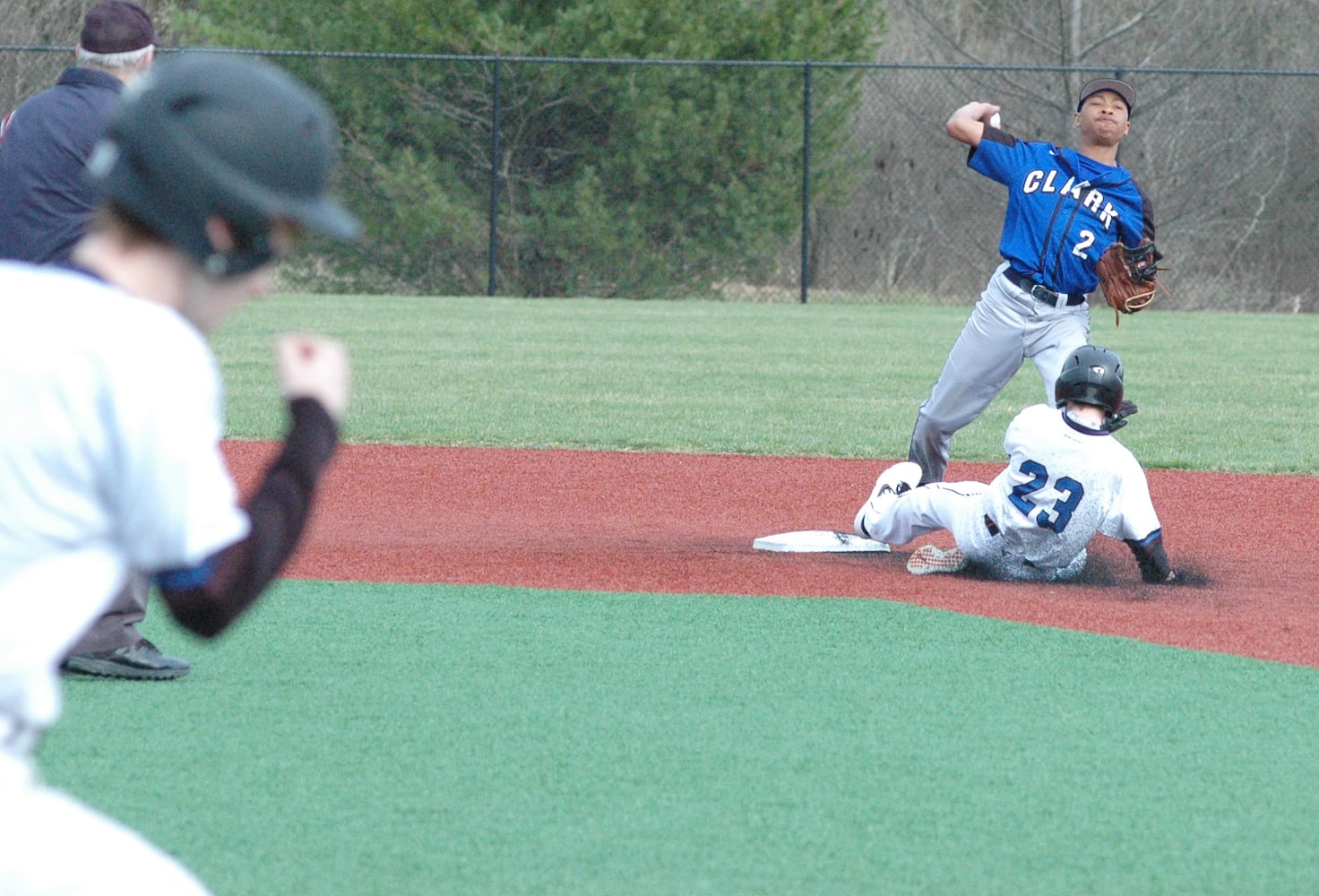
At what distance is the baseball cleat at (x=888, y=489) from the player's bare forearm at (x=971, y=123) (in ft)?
4.88

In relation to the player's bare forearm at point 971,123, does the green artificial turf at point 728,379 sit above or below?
below

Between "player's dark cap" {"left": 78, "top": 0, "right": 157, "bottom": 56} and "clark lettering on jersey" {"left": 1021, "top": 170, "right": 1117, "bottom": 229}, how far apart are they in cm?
396

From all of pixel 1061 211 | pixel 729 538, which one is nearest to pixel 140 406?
pixel 729 538

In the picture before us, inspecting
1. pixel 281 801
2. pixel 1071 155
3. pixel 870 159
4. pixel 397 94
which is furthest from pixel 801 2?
pixel 281 801

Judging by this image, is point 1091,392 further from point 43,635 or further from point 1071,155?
point 43,635

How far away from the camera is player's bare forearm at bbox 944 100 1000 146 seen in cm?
789

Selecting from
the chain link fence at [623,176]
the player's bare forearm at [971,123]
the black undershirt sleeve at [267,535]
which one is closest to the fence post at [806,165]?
the chain link fence at [623,176]

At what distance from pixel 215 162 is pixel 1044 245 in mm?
5971

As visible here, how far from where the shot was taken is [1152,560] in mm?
6883

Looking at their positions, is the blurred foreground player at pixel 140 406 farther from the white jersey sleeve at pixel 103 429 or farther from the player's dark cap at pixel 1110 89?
the player's dark cap at pixel 1110 89

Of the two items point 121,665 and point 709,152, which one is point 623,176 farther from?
point 121,665

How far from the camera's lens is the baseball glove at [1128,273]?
764cm

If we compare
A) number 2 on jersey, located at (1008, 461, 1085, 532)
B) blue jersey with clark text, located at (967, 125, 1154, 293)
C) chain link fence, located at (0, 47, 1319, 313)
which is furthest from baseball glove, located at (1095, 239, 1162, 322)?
chain link fence, located at (0, 47, 1319, 313)

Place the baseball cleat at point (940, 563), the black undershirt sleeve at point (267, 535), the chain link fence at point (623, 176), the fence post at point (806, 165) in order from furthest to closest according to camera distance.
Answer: the chain link fence at point (623, 176), the fence post at point (806, 165), the baseball cleat at point (940, 563), the black undershirt sleeve at point (267, 535)
